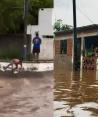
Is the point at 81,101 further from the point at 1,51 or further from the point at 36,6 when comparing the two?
the point at 36,6

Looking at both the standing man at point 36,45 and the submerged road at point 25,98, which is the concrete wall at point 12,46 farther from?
the submerged road at point 25,98

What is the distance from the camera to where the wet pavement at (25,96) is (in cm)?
876

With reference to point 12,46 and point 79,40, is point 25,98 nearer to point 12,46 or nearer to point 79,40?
point 12,46

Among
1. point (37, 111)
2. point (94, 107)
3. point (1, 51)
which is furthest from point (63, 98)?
point (1, 51)

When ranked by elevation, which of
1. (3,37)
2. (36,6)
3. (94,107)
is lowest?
(94,107)

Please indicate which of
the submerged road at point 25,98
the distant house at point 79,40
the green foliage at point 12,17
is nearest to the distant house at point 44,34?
the green foliage at point 12,17

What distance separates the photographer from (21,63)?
728 inches

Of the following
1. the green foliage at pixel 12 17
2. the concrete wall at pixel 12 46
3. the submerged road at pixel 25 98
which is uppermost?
the green foliage at pixel 12 17

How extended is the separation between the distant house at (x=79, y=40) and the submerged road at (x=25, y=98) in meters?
17.1

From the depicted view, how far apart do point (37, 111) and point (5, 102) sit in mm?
1364

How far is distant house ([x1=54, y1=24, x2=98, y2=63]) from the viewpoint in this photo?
35.0 metres

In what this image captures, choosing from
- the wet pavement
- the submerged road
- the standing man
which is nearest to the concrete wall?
the standing man

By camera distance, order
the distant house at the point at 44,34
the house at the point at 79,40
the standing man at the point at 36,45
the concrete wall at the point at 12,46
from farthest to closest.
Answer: the house at the point at 79,40 → the distant house at the point at 44,34 → the concrete wall at the point at 12,46 → the standing man at the point at 36,45

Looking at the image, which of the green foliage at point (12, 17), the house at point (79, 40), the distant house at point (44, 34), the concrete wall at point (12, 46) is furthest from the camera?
the house at point (79, 40)
